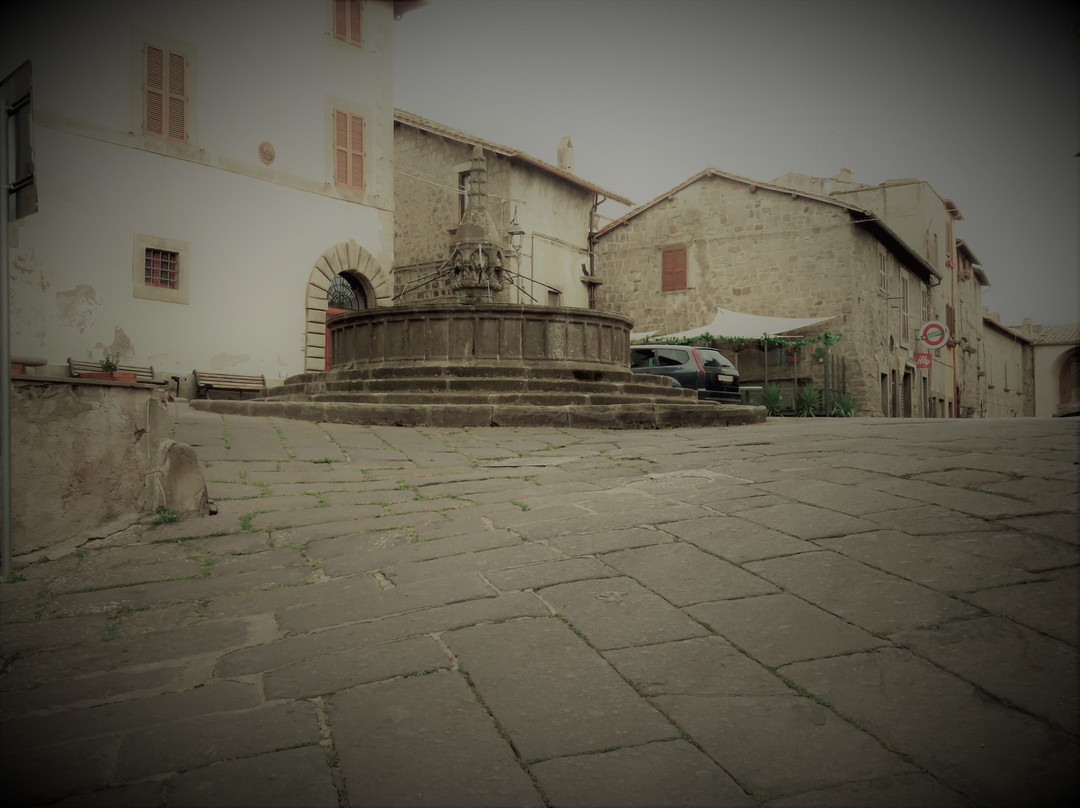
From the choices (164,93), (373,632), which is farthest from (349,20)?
(373,632)

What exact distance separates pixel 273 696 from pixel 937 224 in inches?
1309

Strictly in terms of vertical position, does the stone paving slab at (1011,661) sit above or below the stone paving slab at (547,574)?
below

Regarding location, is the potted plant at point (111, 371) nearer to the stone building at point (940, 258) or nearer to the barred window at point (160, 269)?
the barred window at point (160, 269)

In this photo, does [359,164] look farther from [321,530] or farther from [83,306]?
[321,530]

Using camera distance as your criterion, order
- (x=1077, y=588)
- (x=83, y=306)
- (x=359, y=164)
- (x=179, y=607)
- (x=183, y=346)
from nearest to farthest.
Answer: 1. (x=1077, y=588)
2. (x=179, y=607)
3. (x=83, y=306)
4. (x=183, y=346)
5. (x=359, y=164)

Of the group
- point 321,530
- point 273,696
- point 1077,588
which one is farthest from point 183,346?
point 1077,588

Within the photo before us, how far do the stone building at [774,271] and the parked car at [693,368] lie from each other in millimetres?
4881

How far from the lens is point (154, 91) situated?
16031 mm

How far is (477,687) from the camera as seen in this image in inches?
101

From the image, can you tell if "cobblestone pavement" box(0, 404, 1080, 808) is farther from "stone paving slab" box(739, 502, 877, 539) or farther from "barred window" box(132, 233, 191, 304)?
"barred window" box(132, 233, 191, 304)

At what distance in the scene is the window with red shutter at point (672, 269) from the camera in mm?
24734

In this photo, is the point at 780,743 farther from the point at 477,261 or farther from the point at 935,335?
the point at 935,335

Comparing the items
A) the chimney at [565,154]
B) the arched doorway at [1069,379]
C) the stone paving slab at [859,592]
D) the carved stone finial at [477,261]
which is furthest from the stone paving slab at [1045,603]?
the arched doorway at [1069,379]

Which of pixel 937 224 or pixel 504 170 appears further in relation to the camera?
pixel 937 224
